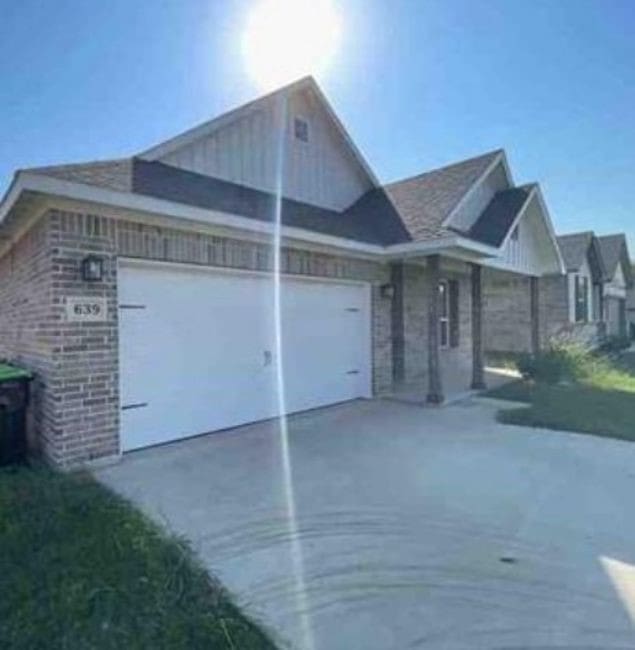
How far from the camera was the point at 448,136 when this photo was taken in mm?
12312

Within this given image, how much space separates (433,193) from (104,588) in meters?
10.9

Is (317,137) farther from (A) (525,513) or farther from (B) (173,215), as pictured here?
(A) (525,513)

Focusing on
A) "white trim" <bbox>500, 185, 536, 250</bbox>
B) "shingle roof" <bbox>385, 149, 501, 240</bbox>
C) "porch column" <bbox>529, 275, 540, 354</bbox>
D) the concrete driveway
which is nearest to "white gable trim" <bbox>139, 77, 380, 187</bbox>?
"shingle roof" <bbox>385, 149, 501, 240</bbox>

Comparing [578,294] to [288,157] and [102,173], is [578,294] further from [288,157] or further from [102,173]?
[102,173]

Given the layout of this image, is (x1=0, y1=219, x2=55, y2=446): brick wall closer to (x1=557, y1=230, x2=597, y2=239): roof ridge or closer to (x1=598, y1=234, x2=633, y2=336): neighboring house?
(x1=557, y1=230, x2=597, y2=239): roof ridge

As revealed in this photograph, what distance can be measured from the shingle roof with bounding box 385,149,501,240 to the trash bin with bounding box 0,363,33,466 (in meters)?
6.82

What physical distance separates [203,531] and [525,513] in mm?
2780

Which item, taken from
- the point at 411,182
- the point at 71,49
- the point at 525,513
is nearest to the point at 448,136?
the point at 411,182

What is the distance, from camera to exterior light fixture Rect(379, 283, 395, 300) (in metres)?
10.7

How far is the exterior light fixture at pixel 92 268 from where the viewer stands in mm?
5918

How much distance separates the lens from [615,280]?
103 ft

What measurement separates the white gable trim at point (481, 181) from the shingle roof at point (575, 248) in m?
11.6

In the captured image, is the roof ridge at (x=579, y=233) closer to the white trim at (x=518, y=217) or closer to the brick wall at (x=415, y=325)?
the white trim at (x=518, y=217)

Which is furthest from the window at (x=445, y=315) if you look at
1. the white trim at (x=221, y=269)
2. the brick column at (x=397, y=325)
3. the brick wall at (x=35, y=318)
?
the brick wall at (x=35, y=318)
